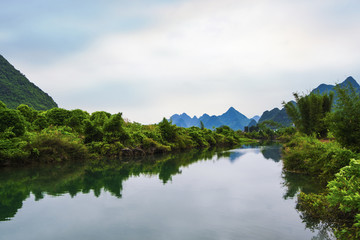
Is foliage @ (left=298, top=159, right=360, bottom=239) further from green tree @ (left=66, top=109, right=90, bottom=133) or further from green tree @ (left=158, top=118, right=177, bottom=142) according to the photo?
green tree @ (left=158, top=118, right=177, bottom=142)

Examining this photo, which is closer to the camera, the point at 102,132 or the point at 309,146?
the point at 309,146

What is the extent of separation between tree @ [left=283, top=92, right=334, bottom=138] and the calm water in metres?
11.1

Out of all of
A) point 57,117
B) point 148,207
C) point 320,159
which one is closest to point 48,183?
point 148,207

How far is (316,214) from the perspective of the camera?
8.30 meters

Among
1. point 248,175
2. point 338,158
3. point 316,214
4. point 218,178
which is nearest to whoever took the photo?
point 316,214

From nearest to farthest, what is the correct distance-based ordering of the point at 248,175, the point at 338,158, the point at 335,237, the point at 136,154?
the point at 335,237 < the point at 338,158 < the point at 248,175 < the point at 136,154

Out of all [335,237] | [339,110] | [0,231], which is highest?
[339,110]

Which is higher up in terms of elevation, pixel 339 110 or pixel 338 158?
pixel 339 110

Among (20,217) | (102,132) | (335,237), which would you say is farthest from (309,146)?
(102,132)

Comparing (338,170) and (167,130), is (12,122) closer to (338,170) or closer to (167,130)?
(338,170)

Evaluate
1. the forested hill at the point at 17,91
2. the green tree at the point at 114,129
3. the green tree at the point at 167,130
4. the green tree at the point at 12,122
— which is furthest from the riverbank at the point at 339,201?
the forested hill at the point at 17,91

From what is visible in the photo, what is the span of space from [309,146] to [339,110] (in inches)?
207

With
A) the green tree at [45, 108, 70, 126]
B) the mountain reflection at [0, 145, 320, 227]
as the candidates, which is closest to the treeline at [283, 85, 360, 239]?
the mountain reflection at [0, 145, 320, 227]

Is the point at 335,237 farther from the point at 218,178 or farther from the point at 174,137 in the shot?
the point at 174,137
